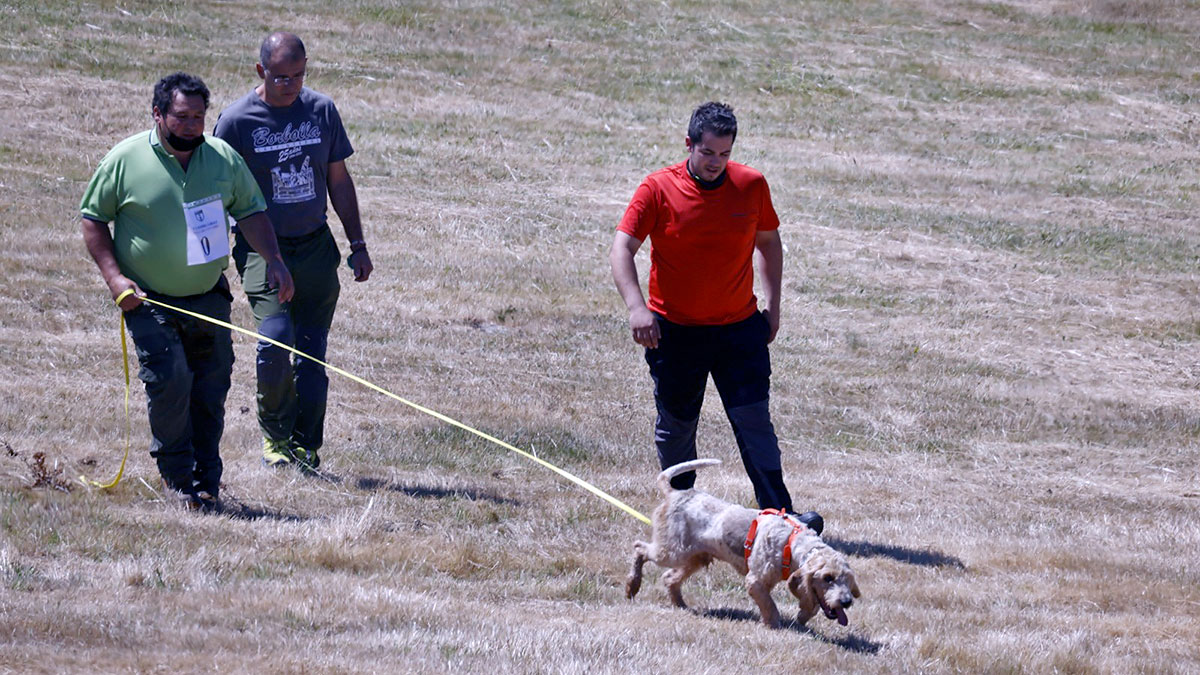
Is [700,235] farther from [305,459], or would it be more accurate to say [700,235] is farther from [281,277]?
[305,459]

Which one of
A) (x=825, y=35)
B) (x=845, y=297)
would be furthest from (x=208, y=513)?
(x=825, y=35)

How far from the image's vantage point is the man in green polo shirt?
6.04 m

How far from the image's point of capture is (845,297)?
14328 mm

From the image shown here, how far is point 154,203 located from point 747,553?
300cm

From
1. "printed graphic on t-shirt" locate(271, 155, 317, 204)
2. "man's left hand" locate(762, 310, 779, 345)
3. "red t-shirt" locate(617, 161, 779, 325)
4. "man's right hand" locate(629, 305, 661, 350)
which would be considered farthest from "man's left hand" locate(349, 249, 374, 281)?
"man's left hand" locate(762, 310, 779, 345)

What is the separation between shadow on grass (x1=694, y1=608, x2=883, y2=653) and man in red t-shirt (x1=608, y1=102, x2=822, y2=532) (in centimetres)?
79

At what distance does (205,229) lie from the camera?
244 inches

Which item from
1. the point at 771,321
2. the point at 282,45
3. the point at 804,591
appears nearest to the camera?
the point at 804,591

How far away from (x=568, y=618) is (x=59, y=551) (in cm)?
206

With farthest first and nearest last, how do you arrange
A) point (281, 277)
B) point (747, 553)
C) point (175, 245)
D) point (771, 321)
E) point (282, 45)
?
point (282, 45)
point (281, 277)
point (771, 321)
point (175, 245)
point (747, 553)

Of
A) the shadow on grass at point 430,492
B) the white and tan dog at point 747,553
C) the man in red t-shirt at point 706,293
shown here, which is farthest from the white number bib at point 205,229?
the white and tan dog at point 747,553

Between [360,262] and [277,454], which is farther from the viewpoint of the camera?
[360,262]

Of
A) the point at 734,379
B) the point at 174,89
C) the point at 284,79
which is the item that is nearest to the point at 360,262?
the point at 284,79

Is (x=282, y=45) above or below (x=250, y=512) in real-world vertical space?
above
